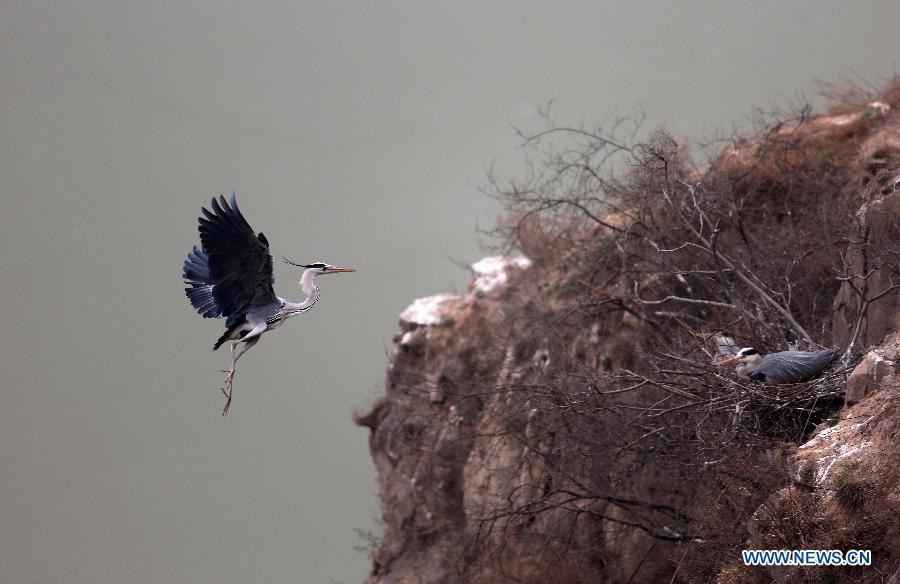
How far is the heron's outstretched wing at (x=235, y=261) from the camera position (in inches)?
298

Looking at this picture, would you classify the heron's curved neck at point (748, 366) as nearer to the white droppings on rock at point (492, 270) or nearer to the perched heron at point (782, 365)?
the perched heron at point (782, 365)

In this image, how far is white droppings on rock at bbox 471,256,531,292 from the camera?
17.4 meters

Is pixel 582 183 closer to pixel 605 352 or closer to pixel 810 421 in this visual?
pixel 605 352

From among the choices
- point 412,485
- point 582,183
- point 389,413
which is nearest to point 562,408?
point 582,183

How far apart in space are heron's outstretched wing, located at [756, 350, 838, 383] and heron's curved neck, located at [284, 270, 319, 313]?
3601mm

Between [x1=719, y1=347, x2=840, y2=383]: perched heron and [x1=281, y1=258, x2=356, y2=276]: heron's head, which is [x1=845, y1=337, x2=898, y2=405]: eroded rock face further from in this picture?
[x1=281, y1=258, x2=356, y2=276]: heron's head

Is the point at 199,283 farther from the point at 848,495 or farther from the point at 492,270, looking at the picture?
the point at 492,270

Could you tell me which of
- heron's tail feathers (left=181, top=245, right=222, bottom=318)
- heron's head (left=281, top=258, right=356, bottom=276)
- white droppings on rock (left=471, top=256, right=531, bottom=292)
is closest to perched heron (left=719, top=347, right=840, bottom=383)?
heron's head (left=281, top=258, right=356, bottom=276)

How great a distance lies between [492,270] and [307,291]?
10.3 meters

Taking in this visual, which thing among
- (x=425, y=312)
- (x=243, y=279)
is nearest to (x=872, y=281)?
(x=243, y=279)

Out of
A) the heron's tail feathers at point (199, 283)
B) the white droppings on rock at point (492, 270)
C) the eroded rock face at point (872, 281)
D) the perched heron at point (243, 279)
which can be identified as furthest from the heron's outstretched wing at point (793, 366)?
the white droppings on rock at point (492, 270)

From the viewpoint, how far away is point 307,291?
7.80 metres

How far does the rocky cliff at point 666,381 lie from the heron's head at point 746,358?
217mm

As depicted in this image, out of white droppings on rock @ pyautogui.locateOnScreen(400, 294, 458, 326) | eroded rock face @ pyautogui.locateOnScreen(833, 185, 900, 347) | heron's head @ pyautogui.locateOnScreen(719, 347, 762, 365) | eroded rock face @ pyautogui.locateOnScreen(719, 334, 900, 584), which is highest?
white droppings on rock @ pyautogui.locateOnScreen(400, 294, 458, 326)
